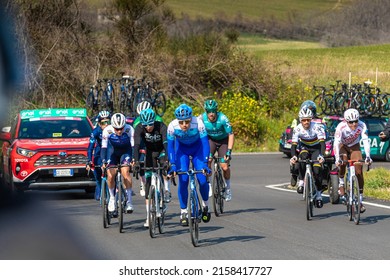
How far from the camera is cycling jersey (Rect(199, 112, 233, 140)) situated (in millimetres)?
19266

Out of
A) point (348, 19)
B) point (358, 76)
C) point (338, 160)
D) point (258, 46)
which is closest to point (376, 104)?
point (358, 76)

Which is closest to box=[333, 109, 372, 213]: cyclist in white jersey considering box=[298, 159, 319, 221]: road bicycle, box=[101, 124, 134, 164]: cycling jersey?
box=[298, 159, 319, 221]: road bicycle

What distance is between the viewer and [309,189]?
1752 centimetres

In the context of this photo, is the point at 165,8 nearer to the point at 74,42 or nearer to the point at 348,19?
the point at 74,42

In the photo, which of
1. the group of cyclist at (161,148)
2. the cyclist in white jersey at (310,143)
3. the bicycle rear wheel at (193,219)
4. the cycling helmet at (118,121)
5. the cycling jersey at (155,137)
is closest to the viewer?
the bicycle rear wheel at (193,219)

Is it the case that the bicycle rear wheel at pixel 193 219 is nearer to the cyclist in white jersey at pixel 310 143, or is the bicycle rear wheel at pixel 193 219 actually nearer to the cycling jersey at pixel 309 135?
the cyclist in white jersey at pixel 310 143

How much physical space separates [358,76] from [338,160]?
40500 mm

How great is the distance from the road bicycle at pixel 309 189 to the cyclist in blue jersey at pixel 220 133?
4.93 feet

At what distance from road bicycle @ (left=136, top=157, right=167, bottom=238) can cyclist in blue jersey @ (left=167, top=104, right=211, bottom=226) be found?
0.27 meters

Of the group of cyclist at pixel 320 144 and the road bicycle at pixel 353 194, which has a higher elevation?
the group of cyclist at pixel 320 144

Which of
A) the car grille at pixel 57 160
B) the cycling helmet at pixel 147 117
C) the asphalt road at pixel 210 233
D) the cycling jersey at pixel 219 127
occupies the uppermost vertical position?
the cycling helmet at pixel 147 117

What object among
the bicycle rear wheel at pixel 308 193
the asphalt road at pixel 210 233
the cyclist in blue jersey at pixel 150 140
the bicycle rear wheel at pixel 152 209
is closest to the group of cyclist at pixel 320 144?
the bicycle rear wheel at pixel 308 193

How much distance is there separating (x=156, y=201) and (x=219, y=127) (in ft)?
14.8

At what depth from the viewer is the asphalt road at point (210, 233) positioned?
530 inches
